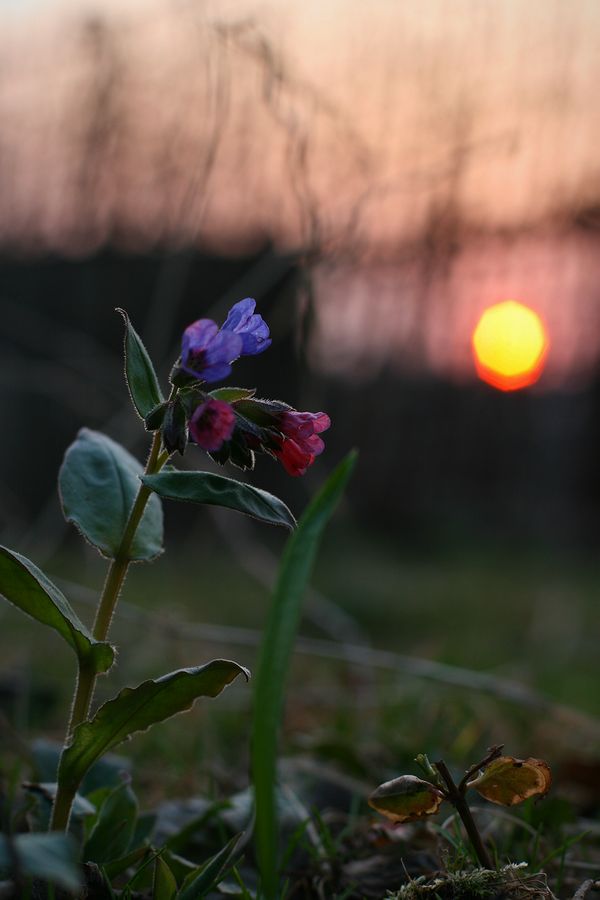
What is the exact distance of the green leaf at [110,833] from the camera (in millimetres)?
1030

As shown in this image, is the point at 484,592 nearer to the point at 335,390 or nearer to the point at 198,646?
the point at 335,390

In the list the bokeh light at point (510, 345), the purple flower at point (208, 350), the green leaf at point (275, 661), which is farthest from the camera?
the bokeh light at point (510, 345)

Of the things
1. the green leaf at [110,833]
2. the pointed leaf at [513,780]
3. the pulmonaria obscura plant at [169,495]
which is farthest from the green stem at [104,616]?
the pointed leaf at [513,780]

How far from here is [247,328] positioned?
921 mm

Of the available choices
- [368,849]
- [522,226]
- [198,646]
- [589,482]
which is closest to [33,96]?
[522,226]

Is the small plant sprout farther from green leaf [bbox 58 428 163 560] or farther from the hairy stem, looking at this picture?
green leaf [bbox 58 428 163 560]

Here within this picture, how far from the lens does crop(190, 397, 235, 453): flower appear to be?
852mm

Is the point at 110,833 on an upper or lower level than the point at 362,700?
upper

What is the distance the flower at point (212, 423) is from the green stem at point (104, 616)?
6 centimetres

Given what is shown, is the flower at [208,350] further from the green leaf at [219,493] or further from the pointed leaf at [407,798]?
the pointed leaf at [407,798]

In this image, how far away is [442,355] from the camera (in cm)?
549

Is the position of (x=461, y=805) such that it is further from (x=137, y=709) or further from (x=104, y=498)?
(x=104, y=498)

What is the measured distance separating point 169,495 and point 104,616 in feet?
0.60

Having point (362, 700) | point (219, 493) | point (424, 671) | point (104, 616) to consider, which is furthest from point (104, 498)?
point (362, 700)
